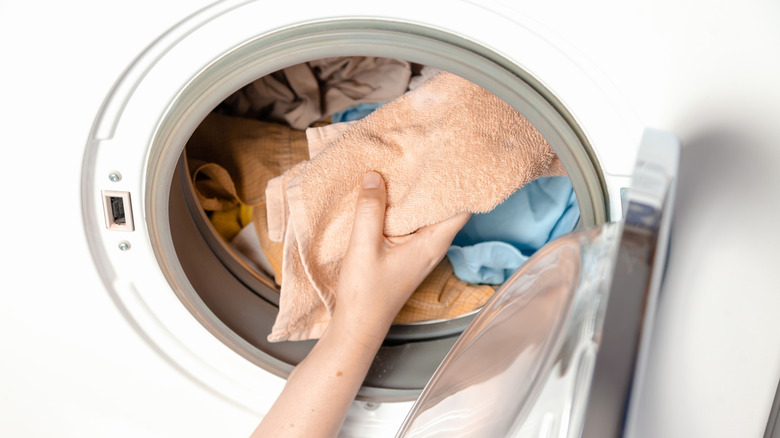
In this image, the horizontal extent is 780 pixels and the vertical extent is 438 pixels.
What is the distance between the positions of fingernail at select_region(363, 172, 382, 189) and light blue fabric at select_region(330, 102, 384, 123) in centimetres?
24

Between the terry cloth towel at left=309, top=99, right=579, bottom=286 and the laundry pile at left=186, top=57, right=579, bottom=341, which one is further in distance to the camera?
the terry cloth towel at left=309, top=99, right=579, bottom=286

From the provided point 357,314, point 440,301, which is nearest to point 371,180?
point 357,314

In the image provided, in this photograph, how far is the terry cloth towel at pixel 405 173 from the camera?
0.64 meters

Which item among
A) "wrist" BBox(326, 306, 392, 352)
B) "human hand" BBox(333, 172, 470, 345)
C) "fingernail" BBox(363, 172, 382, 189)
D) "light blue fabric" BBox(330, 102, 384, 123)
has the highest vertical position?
"light blue fabric" BBox(330, 102, 384, 123)

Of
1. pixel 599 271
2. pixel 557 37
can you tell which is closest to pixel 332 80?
pixel 557 37

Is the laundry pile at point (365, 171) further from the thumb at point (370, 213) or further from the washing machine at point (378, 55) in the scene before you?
the washing machine at point (378, 55)

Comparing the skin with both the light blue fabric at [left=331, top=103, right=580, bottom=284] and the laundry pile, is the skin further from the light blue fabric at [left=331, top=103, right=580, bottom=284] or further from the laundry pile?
the light blue fabric at [left=331, top=103, right=580, bottom=284]

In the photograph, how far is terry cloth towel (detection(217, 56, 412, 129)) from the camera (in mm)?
875

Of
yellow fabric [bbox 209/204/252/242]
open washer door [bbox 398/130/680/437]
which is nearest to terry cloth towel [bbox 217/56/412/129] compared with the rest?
yellow fabric [bbox 209/204/252/242]

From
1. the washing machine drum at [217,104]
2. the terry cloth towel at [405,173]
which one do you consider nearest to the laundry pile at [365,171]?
the terry cloth towel at [405,173]

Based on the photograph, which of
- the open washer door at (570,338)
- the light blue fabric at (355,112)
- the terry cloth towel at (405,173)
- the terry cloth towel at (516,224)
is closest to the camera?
the open washer door at (570,338)

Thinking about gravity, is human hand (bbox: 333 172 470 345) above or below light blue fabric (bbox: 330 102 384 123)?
below

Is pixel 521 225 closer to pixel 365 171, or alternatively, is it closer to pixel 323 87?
pixel 365 171

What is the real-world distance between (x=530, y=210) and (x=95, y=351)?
23.7 inches
